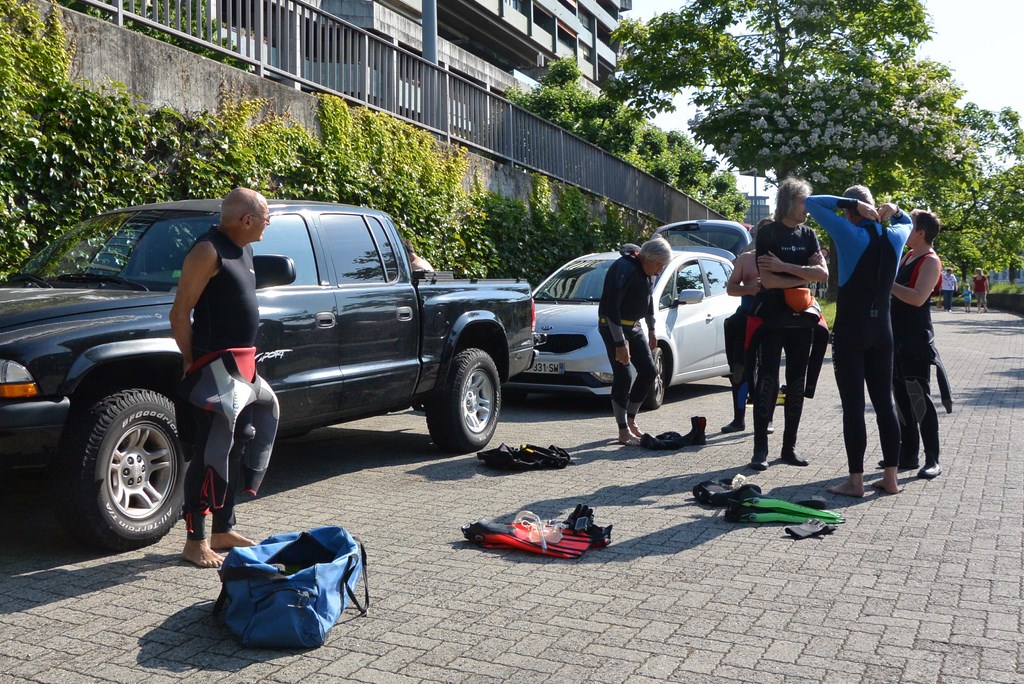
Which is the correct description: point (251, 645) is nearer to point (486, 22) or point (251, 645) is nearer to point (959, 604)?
point (959, 604)

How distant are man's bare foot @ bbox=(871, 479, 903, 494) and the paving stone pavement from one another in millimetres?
134

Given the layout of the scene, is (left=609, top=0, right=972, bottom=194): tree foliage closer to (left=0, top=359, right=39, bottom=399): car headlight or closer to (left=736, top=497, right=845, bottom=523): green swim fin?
(left=736, top=497, right=845, bottom=523): green swim fin

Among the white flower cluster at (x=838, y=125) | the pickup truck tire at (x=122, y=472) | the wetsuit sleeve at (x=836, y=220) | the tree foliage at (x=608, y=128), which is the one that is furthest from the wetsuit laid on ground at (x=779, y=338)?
the tree foliage at (x=608, y=128)

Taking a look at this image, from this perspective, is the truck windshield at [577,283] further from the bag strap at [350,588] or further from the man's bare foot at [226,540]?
the bag strap at [350,588]

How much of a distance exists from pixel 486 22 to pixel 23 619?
4937 cm

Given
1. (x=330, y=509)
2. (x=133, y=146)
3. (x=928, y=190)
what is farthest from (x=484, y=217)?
(x=928, y=190)

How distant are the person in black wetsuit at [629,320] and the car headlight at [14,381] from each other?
5.18 m

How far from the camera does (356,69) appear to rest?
15086mm

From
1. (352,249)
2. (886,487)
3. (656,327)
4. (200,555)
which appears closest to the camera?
(200,555)

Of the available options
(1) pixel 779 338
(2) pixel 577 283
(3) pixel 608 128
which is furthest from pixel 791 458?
(3) pixel 608 128

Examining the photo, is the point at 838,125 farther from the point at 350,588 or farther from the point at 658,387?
the point at 350,588

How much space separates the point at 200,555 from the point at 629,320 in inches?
190

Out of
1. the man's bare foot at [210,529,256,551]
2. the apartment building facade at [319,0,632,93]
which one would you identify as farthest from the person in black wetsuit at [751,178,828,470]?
the apartment building facade at [319,0,632,93]

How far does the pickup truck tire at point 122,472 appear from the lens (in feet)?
17.5
